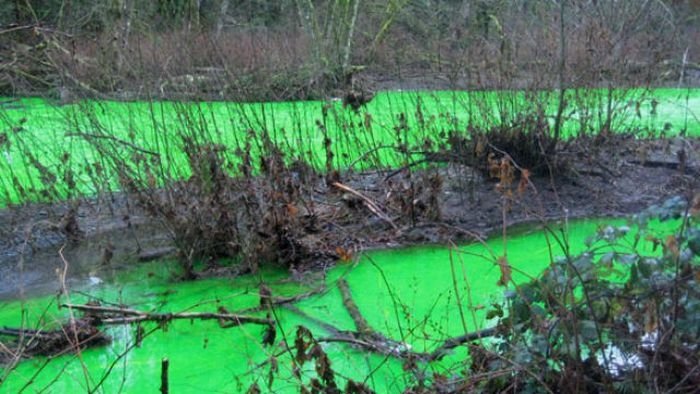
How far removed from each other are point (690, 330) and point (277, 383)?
1.50 meters

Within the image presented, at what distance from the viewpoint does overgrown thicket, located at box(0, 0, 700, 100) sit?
184 inches

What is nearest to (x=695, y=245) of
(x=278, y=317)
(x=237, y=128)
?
(x=278, y=317)

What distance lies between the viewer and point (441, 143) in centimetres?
552

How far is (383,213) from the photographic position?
16.1 feet

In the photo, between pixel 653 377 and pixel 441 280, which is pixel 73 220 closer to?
pixel 441 280

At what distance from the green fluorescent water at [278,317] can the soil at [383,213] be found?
0.17 m

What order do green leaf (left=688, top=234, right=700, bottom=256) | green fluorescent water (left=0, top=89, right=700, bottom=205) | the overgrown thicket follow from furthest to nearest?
1. green fluorescent water (left=0, top=89, right=700, bottom=205)
2. the overgrown thicket
3. green leaf (left=688, top=234, right=700, bottom=256)

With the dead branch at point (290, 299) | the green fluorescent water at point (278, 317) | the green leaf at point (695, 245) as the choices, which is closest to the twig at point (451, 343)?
the green fluorescent water at point (278, 317)

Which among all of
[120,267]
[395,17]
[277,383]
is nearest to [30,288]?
[120,267]

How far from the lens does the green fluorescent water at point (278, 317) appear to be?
313 centimetres

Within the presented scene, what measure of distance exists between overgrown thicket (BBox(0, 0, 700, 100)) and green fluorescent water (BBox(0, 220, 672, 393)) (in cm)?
109

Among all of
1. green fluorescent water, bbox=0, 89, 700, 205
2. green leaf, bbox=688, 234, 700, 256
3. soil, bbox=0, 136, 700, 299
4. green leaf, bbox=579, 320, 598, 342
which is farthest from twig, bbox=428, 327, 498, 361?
green fluorescent water, bbox=0, 89, 700, 205

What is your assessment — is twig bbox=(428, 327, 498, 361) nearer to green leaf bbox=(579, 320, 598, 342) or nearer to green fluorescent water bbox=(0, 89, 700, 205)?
green leaf bbox=(579, 320, 598, 342)

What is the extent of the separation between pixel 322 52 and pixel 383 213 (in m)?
1.52
